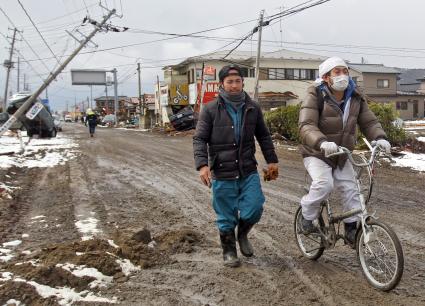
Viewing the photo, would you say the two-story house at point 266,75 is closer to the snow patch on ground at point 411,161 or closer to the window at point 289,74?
the window at point 289,74

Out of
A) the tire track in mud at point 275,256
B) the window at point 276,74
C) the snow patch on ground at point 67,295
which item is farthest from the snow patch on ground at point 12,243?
the window at point 276,74

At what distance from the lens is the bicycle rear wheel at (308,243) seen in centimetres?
455

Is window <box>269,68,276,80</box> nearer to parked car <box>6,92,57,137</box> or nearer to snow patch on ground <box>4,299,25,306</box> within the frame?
parked car <box>6,92,57,137</box>

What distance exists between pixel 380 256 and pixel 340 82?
60.8 inches

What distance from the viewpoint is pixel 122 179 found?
34.6 ft

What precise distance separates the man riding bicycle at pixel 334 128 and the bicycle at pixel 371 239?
0.44ft

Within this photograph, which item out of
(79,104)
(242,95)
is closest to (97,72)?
(242,95)

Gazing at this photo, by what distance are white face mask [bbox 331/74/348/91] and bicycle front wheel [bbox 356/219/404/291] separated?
121 centimetres

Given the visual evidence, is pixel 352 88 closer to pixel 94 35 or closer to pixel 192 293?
pixel 192 293

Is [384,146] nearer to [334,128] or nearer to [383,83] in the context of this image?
[334,128]

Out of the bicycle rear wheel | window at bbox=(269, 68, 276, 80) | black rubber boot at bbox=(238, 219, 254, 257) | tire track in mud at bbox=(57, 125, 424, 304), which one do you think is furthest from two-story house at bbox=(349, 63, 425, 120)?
black rubber boot at bbox=(238, 219, 254, 257)

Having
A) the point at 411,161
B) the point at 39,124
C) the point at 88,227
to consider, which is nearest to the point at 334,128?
the point at 88,227

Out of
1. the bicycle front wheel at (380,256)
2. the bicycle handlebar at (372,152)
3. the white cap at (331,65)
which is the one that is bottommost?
the bicycle front wheel at (380,256)

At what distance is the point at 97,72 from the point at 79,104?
97346 millimetres
